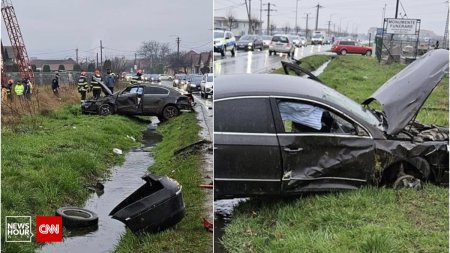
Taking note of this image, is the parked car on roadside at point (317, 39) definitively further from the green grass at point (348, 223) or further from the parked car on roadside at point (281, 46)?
the green grass at point (348, 223)

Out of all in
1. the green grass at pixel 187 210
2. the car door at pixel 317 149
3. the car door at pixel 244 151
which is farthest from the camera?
the car door at pixel 317 149

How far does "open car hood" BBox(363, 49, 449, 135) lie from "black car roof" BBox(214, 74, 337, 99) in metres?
0.63

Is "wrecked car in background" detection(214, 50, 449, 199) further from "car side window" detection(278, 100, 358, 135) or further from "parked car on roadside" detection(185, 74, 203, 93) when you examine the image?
"parked car on roadside" detection(185, 74, 203, 93)

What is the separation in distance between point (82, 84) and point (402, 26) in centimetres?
2308

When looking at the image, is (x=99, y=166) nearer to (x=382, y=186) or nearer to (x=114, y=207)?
(x=114, y=207)

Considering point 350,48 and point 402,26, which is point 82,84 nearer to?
point 402,26

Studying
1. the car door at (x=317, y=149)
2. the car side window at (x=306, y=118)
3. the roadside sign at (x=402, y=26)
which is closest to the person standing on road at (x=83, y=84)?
the car door at (x=317, y=149)

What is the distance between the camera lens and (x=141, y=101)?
12.6ft

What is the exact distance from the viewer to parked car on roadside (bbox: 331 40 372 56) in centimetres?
3703

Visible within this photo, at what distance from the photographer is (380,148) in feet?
14.5

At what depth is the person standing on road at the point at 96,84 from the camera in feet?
10.1

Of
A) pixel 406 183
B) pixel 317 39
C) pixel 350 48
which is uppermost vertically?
pixel 317 39

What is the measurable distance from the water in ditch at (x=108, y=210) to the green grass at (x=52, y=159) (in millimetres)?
120

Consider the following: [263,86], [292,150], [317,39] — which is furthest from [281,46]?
[317,39]
